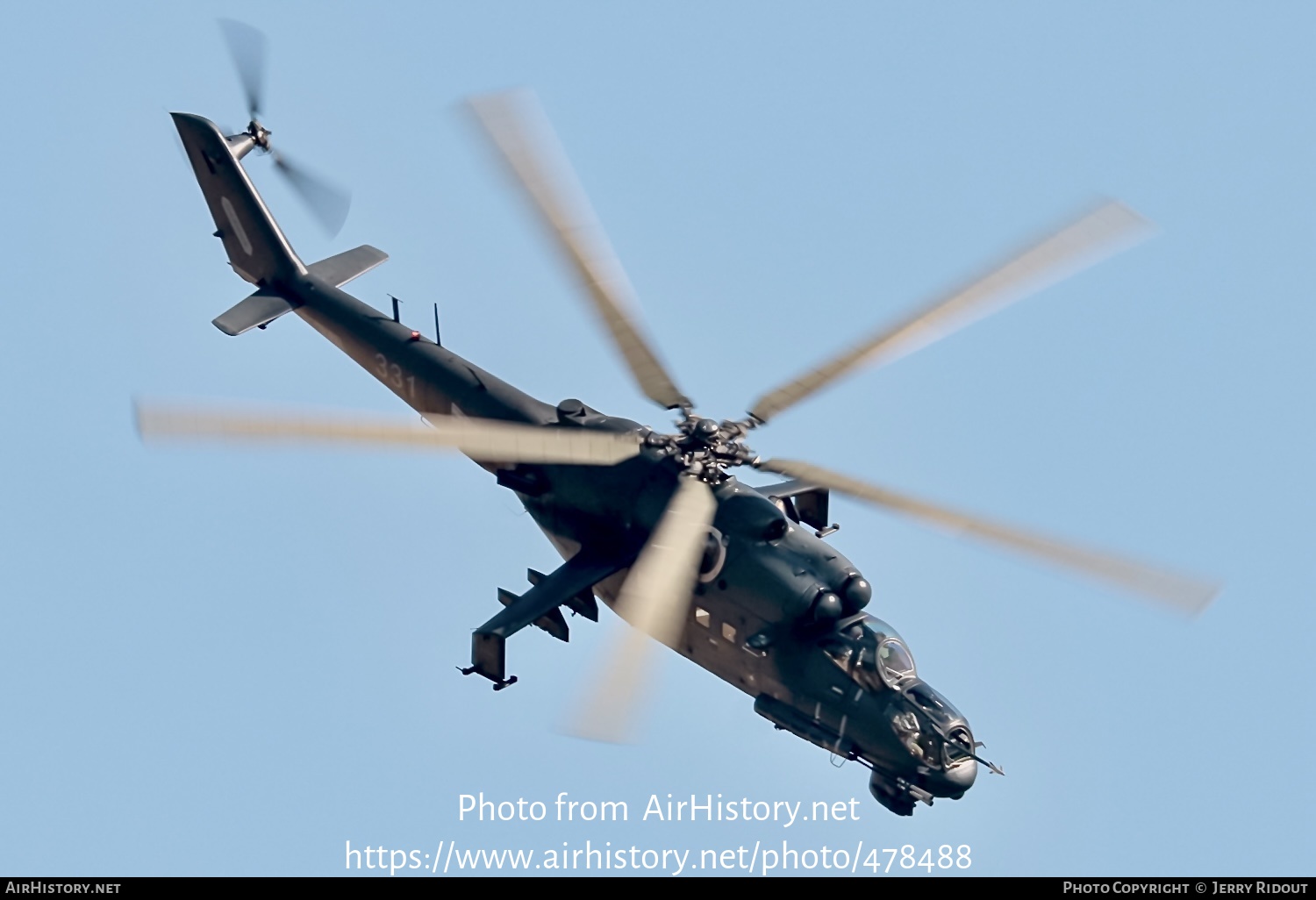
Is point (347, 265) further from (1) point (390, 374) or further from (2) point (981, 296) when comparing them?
(2) point (981, 296)

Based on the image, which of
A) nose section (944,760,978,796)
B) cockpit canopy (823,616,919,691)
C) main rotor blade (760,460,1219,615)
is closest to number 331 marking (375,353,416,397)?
main rotor blade (760,460,1219,615)

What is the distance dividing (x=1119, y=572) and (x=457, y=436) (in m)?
9.72

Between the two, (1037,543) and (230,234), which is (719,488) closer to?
(1037,543)

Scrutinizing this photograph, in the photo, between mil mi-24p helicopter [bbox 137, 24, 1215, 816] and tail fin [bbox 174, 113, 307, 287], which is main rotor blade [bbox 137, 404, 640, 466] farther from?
tail fin [bbox 174, 113, 307, 287]

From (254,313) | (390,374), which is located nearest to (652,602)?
(390,374)

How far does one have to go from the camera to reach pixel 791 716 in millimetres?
28031

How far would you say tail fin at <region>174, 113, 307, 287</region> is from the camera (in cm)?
3456

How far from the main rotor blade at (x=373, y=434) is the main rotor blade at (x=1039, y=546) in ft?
9.77

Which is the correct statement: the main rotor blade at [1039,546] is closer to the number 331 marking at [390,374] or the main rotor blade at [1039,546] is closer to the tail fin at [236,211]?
the number 331 marking at [390,374]

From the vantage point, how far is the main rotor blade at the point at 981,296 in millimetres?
27531

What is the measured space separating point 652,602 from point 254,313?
502 inches

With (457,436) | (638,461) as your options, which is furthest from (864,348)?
(457,436)

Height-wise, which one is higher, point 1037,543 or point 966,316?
point 966,316

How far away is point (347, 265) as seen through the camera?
3509cm
